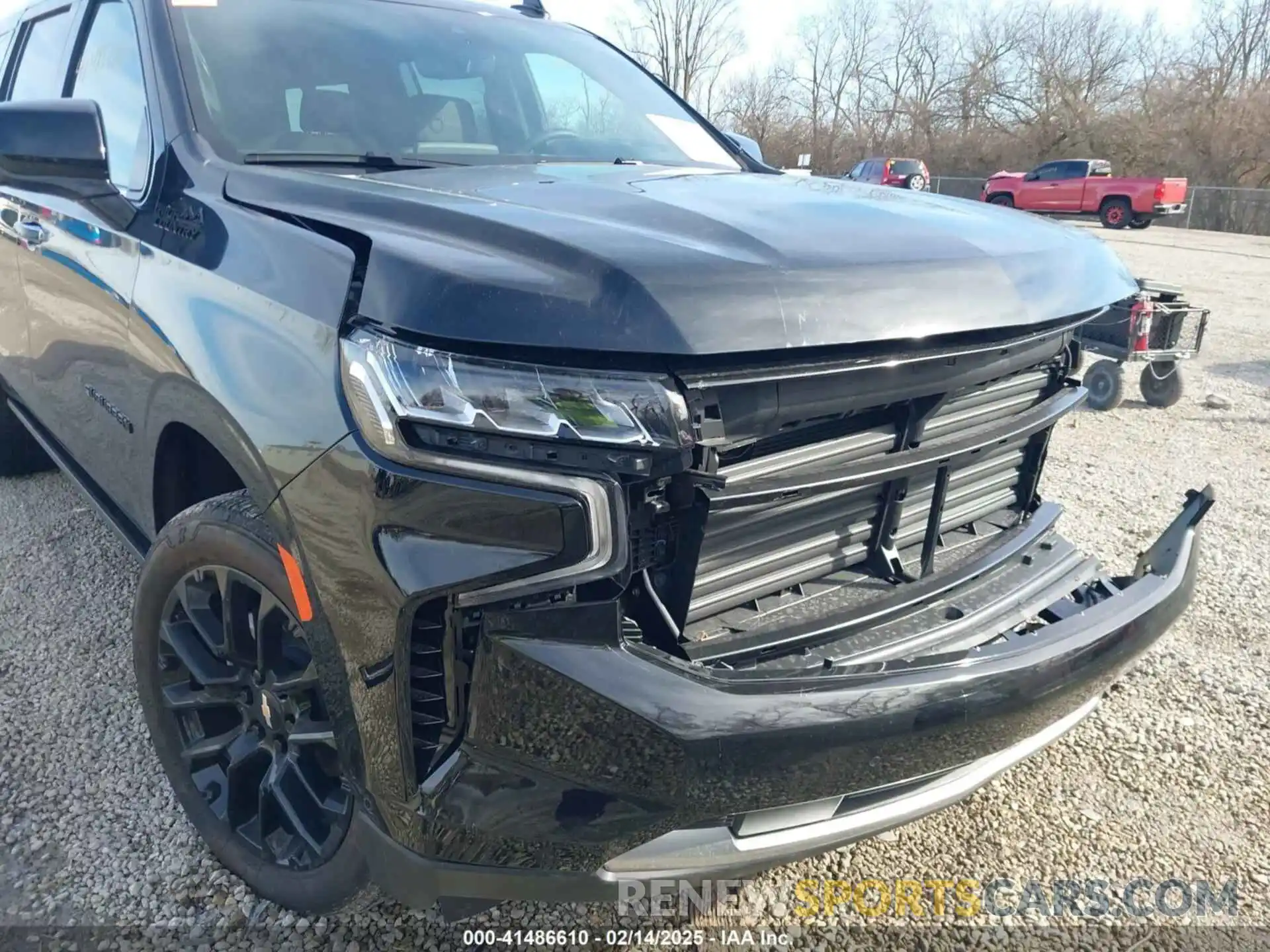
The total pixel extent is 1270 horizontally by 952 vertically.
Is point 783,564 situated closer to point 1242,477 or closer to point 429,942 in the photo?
point 429,942

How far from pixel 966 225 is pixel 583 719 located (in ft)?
4.27

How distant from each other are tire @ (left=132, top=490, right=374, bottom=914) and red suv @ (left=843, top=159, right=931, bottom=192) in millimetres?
20735

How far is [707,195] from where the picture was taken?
1.99 metres

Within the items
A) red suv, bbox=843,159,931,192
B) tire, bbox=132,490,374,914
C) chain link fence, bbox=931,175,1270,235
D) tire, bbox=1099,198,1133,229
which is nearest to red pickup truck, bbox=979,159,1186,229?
tire, bbox=1099,198,1133,229

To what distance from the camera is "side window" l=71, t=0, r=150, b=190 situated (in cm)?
227

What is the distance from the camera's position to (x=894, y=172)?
83.1ft

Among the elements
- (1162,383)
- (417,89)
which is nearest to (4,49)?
(417,89)

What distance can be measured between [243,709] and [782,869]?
1286 mm

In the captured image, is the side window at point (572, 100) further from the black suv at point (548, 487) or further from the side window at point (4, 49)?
the side window at point (4, 49)

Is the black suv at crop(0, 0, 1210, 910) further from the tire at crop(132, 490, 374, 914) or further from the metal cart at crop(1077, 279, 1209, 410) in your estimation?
the metal cart at crop(1077, 279, 1209, 410)

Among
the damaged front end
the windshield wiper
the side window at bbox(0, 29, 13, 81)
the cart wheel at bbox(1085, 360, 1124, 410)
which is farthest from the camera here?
the cart wheel at bbox(1085, 360, 1124, 410)

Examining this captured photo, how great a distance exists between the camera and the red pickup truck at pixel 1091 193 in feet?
83.5

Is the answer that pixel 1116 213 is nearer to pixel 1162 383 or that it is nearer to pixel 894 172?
pixel 894 172

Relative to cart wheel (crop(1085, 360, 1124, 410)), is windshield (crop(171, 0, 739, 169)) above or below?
Result: above
